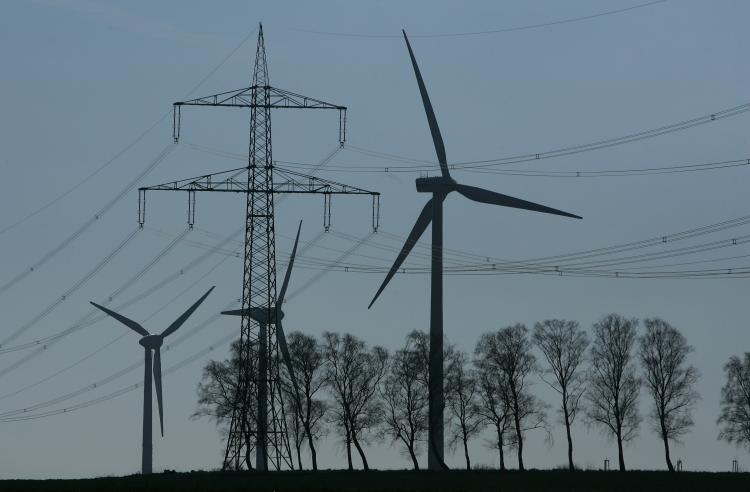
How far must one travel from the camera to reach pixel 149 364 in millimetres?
173250

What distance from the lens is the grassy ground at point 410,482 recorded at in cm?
12394

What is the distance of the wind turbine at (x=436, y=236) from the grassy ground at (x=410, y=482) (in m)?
3.20

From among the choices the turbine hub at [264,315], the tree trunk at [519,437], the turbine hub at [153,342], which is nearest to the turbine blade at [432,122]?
the turbine hub at [264,315]

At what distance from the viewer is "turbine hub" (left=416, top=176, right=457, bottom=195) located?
14162 cm

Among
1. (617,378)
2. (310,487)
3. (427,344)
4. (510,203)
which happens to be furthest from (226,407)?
(310,487)

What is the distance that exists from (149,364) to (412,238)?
39679 mm

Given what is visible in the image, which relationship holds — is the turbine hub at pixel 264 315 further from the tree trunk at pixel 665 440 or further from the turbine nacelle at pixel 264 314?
the tree trunk at pixel 665 440

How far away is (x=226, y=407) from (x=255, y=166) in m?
48.0

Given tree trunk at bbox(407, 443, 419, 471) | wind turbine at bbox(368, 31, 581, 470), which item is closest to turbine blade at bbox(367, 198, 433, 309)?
wind turbine at bbox(368, 31, 581, 470)

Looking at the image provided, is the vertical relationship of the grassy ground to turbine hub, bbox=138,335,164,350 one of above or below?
below

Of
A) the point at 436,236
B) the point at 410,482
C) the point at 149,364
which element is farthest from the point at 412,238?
the point at 149,364

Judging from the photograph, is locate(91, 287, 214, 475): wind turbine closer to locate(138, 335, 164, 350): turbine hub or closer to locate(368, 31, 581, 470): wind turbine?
locate(138, 335, 164, 350): turbine hub

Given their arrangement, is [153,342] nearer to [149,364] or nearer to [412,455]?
Answer: [149,364]

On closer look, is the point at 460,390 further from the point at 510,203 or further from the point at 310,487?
the point at 310,487
